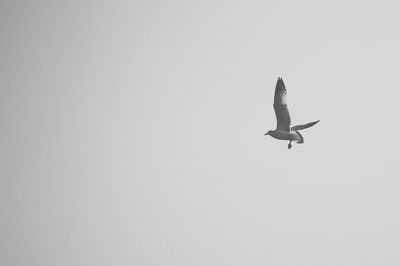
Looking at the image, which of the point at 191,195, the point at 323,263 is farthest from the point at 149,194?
the point at 323,263

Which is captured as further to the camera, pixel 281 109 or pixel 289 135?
pixel 281 109

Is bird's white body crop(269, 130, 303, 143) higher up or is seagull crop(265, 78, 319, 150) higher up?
seagull crop(265, 78, 319, 150)

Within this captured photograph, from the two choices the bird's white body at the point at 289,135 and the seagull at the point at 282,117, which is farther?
the seagull at the point at 282,117

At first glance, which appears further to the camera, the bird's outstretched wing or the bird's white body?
the bird's outstretched wing

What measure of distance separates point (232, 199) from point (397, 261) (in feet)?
348

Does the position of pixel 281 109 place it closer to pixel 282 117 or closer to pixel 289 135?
pixel 282 117

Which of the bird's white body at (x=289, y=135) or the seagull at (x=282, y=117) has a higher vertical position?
the seagull at (x=282, y=117)

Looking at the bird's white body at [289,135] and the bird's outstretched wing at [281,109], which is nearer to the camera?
the bird's white body at [289,135]

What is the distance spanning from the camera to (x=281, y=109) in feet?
30.0

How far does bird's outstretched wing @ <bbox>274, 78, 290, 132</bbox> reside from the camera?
29.6 feet

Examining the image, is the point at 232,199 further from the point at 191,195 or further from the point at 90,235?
the point at 90,235

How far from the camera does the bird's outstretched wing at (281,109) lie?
29.6 ft

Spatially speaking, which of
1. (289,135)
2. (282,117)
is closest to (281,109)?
(282,117)

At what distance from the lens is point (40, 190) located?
545ft
